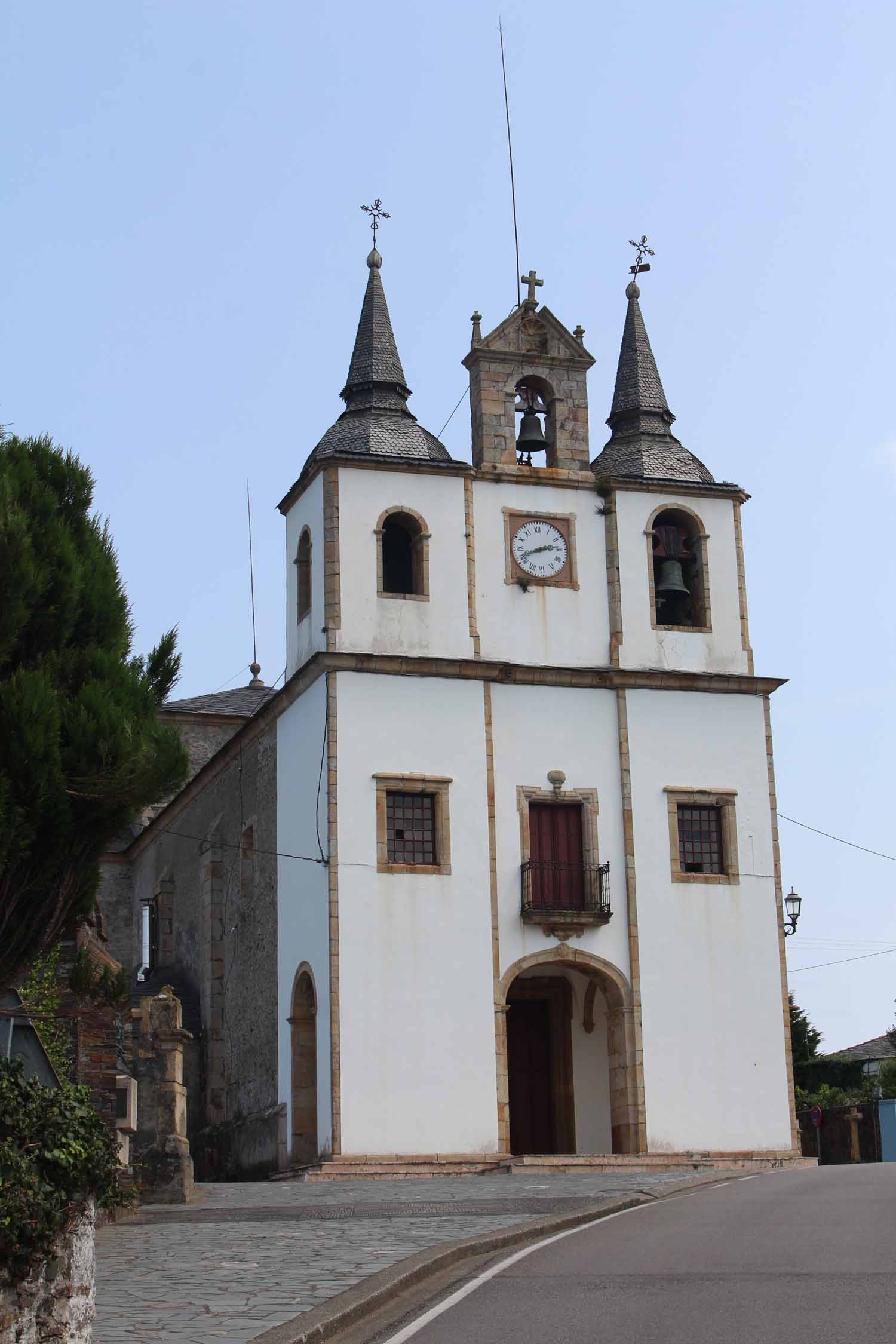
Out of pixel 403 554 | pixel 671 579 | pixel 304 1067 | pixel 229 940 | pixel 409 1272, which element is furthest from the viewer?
pixel 229 940

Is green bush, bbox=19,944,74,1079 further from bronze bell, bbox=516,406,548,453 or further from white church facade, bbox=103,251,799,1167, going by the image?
bronze bell, bbox=516,406,548,453

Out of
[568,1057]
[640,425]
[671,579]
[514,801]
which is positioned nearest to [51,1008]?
[514,801]

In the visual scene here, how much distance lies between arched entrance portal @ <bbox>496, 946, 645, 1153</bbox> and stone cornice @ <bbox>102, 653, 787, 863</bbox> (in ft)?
15.3

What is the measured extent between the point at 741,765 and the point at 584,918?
4.29 m

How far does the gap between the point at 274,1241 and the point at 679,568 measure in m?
20.2

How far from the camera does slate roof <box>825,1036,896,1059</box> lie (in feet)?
197

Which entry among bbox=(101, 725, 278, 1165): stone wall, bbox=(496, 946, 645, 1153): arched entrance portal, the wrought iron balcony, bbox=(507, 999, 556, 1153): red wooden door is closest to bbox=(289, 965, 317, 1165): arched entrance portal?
bbox=(101, 725, 278, 1165): stone wall

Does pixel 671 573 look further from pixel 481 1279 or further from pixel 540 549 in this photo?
pixel 481 1279

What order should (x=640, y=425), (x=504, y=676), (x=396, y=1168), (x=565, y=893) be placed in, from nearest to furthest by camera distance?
1. (x=396, y=1168)
2. (x=565, y=893)
3. (x=504, y=676)
4. (x=640, y=425)

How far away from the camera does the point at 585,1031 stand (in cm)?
3209

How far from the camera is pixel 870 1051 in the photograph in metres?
61.3

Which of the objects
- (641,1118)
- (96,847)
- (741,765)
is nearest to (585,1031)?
(641,1118)

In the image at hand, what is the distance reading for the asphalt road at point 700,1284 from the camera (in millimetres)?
9992

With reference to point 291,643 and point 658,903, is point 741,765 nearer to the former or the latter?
point 658,903
